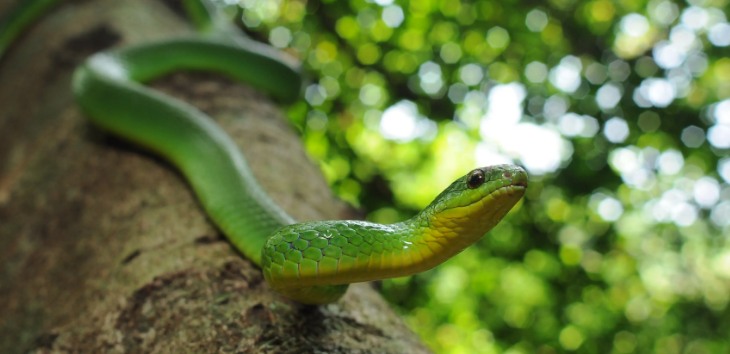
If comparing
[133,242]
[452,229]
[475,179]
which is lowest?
[133,242]

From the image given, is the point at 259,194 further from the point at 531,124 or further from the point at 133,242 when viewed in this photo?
the point at 531,124

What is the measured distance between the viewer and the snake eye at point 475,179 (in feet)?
4.49

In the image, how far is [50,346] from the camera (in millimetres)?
1438

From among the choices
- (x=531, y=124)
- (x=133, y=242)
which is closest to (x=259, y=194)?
(x=133, y=242)

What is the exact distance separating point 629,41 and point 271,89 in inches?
148

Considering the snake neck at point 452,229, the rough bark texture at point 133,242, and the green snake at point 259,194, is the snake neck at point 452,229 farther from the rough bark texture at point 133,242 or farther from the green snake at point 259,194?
the rough bark texture at point 133,242

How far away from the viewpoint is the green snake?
121 cm

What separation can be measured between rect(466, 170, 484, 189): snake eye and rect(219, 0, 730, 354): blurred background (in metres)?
2.72

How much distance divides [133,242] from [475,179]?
1.16m

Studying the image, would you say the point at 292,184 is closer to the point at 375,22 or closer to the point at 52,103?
the point at 52,103

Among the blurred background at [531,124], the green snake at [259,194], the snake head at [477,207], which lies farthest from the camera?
the blurred background at [531,124]

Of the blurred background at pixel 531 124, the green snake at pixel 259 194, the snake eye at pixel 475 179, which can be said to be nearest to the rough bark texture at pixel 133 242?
the green snake at pixel 259 194

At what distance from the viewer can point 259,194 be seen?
1696mm

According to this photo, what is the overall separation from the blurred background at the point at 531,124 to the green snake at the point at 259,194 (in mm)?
1827
